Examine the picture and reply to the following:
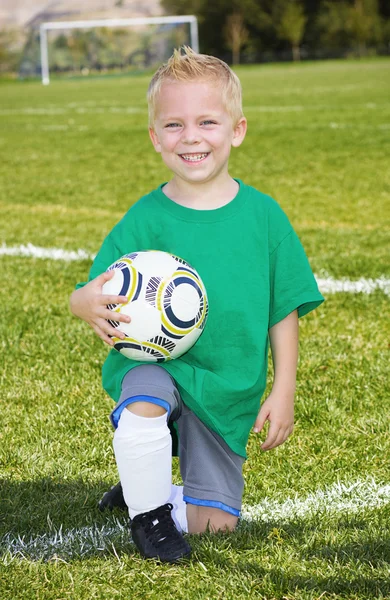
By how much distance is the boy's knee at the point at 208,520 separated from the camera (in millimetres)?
2627

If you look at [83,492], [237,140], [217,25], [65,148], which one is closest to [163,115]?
[237,140]

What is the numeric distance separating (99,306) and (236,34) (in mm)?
81199

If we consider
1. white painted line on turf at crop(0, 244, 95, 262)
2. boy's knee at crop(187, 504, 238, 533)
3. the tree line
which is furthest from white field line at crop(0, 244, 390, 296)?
the tree line

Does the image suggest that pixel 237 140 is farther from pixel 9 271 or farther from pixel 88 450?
pixel 9 271

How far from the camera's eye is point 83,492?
284cm

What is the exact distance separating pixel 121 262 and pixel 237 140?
61 cm

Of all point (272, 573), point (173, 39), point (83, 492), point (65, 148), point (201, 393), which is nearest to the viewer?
point (272, 573)

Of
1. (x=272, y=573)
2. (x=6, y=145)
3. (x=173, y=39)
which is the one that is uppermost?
(x=272, y=573)

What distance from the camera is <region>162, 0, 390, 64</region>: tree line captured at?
7319 cm

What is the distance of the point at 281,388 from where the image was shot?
2693mm

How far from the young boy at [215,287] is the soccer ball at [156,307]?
60mm

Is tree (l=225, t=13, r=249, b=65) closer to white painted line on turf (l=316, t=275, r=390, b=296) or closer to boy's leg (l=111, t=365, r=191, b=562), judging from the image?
white painted line on turf (l=316, t=275, r=390, b=296)

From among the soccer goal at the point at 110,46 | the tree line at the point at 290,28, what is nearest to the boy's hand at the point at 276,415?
the soccer goal at the point at 110,46

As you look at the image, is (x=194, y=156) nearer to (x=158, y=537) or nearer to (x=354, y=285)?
(x=158, y=537)
